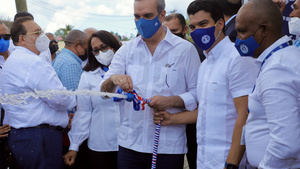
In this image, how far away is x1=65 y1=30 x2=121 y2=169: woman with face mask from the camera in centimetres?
317

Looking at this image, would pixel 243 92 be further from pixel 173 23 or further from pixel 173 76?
pixel 173 23

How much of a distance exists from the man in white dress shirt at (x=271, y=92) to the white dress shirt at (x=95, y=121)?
178 cm

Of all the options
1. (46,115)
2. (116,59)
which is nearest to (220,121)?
(116,59)

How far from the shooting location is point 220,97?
2.03m

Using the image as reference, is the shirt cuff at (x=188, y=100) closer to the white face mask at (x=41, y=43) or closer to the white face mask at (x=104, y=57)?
the white face mask at (x=104, y=57)

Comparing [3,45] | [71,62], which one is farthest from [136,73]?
[3,45]

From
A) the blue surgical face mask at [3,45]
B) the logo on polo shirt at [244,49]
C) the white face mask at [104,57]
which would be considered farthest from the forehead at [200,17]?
the blue surgical face mask at [3,45]

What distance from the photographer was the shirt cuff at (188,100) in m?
2.40

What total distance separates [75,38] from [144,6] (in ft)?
7.60

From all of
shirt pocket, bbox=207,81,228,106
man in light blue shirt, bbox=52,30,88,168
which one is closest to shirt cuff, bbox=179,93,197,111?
shirt pocket, bbox=207,81,228,106

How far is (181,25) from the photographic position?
13.5 ft

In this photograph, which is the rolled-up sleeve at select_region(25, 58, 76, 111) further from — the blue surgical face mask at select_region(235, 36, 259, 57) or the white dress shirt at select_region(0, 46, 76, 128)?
the blue surgical face mask at select_region(235, 36, 259, 57)

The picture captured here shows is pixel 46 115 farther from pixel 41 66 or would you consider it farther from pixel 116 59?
pixel 116 59

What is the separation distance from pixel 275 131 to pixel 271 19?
2.35ft
